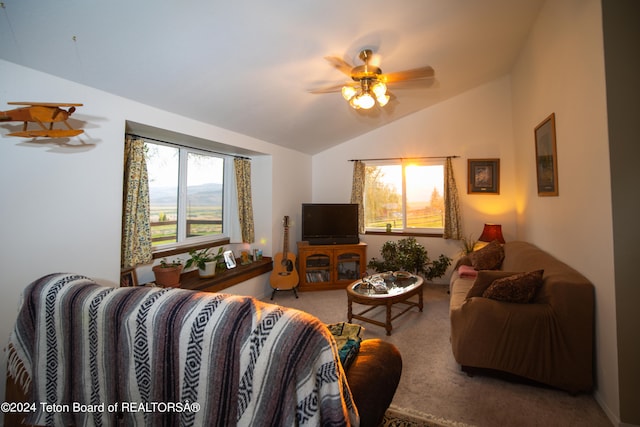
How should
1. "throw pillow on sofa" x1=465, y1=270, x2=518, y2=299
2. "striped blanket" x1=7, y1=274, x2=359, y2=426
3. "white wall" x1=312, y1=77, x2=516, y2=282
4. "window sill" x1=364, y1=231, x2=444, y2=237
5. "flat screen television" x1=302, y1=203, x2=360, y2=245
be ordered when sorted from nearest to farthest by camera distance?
1. "striped blanket" x1=7, y1=274, x2=359, y2=426
2. "throw pillow on sofa" x1=465, y1=270, x2=518, y2=299
3. "white wall" x1=312, y1=77, x2=516, y2=282
4. "flat screen television" x1=302, y1=203, x2=360, y2=245
5. "window sill" x1=364, y1=231, x2=444, y2=237

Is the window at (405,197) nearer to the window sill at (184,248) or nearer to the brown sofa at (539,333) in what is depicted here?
the brown sofa at (539,333)

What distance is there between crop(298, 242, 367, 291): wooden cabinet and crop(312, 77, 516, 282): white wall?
559 millimetres

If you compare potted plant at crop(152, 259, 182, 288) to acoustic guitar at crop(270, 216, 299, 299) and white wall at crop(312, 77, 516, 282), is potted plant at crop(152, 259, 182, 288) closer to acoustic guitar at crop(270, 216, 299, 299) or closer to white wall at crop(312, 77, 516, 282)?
acoustic guitar at crop(270, 216, 299, 299)

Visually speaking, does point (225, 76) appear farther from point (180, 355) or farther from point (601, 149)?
point (601, 149)

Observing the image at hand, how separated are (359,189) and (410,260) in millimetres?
1524

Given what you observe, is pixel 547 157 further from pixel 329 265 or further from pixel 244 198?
pixel 244 198

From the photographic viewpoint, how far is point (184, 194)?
331 cm

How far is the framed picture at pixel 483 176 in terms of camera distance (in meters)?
4.27

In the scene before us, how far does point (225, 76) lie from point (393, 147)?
3.26 metres

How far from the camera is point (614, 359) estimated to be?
1.69 m

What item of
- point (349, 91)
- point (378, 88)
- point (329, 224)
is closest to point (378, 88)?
point (378, 88)

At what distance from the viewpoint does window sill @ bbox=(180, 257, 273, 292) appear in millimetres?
2949

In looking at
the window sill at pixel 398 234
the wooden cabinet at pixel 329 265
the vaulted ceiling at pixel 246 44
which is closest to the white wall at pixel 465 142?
the window sill at pixel 398 234

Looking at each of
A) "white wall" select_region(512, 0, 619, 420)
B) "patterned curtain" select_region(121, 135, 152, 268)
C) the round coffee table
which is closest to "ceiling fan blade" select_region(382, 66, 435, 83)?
"white wall" select_region(512, 0, 619, 420)
